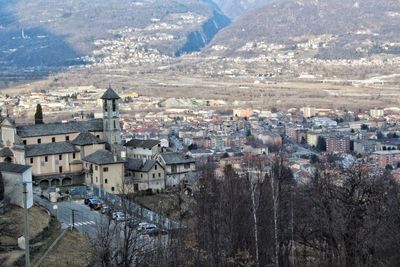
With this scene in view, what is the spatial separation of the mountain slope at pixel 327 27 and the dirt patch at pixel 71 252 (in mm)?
110776

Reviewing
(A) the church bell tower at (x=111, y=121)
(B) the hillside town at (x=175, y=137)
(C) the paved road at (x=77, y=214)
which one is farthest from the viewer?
(A) the church bell tower at (x=111, y=121)

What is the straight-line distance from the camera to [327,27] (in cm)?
15012

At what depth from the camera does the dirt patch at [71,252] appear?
56.7ft

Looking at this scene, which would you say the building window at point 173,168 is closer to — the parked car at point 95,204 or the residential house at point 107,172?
the residential house at point 107,172

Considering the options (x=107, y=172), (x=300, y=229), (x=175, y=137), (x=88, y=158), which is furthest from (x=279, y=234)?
(x=175, y=137)

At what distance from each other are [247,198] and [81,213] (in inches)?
243

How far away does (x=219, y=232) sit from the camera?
16766mm

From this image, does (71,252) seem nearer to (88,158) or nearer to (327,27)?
(88,158)

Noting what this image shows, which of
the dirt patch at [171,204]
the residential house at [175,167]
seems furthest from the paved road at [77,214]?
the residential house at [175,167]

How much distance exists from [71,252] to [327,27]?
13600 cm

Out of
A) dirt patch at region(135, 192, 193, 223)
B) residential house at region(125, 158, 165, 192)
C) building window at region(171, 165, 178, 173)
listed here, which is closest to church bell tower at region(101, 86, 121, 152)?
residential house at region(125, 158, 165, 192)

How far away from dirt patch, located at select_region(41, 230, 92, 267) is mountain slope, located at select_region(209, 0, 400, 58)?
11078cm

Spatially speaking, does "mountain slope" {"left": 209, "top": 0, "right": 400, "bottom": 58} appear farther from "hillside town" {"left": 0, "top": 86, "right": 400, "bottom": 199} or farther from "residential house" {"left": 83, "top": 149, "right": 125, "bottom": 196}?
"residential house" {"left": 83, "top": 149, "right": 125, "bottom": 196}

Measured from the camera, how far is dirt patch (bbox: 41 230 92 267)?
680 inches
